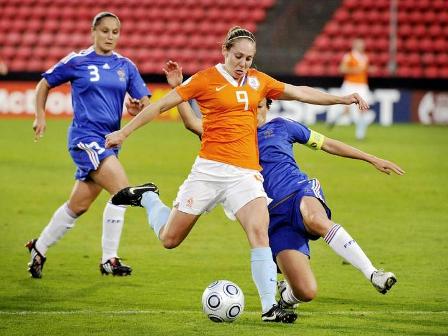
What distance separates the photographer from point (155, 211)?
7.46m

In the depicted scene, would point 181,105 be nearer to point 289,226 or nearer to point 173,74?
point 173,74

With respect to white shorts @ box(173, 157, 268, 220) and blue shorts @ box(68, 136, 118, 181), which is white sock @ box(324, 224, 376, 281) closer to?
white shorts @ box(173, 157, 268, 220)

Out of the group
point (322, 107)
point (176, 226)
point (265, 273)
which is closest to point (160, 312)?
point (176, 226)

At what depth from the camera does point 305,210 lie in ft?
22.9

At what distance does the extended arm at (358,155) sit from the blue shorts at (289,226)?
335mm

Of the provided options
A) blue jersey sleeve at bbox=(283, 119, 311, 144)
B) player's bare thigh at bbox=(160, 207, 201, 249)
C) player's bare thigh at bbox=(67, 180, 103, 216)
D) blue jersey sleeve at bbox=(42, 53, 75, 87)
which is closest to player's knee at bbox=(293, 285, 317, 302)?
player's bare thigh at bbox=(160, 207, 201, 249)

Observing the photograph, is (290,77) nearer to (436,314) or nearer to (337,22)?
(337,22)

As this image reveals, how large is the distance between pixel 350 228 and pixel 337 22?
18.5 m

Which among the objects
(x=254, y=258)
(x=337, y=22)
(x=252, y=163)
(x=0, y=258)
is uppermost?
(x=337, y=22)

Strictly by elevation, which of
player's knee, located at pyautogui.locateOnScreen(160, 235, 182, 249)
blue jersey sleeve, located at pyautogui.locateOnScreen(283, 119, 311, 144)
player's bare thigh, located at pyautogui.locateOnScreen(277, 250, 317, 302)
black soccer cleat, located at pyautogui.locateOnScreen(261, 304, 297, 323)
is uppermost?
blue jersey sleeve, located at pyautogui.locateOnScreen(283, 119, 311, 144)

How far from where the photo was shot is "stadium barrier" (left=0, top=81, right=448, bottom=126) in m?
24.8

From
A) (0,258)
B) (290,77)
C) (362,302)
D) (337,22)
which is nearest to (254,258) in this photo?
(362,302)

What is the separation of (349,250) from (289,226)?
1.75ft

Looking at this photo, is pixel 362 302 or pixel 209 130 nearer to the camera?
pixel 209 130
